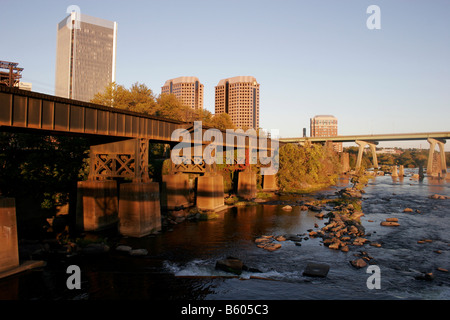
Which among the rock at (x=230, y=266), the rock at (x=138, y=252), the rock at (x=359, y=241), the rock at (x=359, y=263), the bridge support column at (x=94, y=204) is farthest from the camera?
the bridge support column at (x=94, y=204)

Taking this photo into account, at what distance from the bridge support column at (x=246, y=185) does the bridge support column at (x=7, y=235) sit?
38640 millimetres

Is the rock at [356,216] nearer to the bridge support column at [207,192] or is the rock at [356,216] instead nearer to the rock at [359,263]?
the rock at [359,263]

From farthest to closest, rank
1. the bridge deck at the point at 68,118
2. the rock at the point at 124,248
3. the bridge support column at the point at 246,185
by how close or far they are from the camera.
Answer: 1. the bridge support column at the point at 246,185
2. the rock at the point at 124,248
3. the bridge deck at the point at 68,118

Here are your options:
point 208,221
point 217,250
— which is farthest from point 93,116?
point 208,221

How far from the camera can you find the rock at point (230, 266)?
18016 mm

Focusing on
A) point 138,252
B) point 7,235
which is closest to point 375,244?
point 138,252

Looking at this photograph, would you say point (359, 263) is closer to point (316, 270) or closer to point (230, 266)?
point (316, 270)

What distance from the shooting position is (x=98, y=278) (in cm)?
1656

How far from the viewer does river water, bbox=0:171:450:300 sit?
1498cm

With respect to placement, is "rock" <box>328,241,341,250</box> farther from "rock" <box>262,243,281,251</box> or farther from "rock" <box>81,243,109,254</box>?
"rock" <box>81,243,109,254</box>

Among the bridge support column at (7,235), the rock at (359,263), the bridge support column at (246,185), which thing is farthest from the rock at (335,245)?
the bridge support column at (246,185)

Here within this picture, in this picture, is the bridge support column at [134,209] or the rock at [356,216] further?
the rock at [356,216]

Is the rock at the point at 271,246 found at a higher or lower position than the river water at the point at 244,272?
higher

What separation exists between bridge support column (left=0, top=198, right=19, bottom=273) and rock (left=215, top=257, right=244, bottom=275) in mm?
11517
